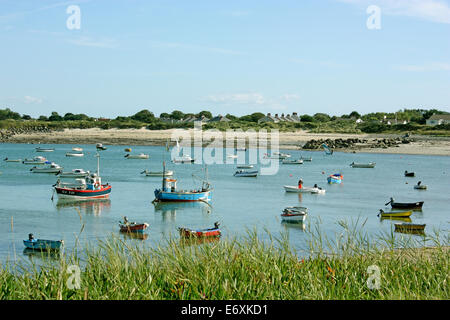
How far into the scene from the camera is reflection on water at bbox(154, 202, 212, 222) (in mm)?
34200

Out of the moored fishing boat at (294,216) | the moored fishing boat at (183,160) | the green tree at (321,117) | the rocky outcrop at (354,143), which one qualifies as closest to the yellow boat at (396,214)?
the moored fishing boat at (294,216)

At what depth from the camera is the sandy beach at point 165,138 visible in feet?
289

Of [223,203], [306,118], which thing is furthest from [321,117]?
[223,203]

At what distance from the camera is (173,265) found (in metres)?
8.94

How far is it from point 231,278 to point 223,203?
30.6 metres

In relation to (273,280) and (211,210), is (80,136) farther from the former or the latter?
(273,280)

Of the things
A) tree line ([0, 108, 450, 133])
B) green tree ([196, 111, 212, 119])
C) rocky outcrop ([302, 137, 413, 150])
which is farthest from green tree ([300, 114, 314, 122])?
rocky outcrop ([302, 137, 413, 150])

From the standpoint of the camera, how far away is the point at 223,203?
3862 cm

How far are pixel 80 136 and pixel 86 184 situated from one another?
78581 millimetres

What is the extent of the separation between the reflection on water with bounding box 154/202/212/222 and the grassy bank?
24119mm

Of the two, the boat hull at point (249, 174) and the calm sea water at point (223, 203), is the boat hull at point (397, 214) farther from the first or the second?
the boat hull at point (249, 174)

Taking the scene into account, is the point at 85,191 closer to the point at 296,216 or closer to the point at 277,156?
the point at 296,216
